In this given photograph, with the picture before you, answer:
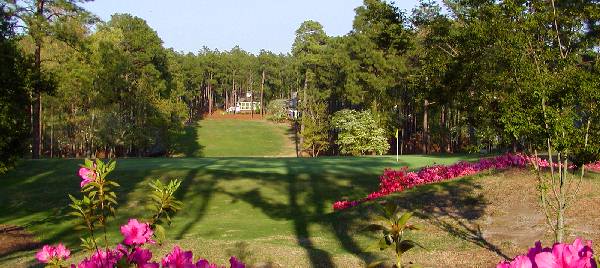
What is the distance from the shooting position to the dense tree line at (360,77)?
357 inches

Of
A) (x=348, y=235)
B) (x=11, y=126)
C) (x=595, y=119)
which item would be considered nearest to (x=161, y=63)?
(x=11, y=126)

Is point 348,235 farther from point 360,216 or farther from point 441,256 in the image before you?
point 441,256

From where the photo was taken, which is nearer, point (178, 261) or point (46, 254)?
point (178, 261)

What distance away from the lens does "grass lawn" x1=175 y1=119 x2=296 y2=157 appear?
6681 centimetres

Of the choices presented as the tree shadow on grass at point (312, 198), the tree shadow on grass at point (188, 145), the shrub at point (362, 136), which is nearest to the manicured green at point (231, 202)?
the tree shadow on grass at point (312, 198)

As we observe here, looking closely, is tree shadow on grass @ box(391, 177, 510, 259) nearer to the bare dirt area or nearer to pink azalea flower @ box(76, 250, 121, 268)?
the bare dirt area

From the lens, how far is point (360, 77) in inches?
2090

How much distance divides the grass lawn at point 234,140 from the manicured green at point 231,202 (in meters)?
37.4

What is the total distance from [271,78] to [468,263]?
104954 millimetres

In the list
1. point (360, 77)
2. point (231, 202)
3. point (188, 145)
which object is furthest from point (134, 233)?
point (188, 145)

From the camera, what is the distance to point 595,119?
29.1 ft

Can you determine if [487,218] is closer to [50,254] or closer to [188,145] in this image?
[50,254]

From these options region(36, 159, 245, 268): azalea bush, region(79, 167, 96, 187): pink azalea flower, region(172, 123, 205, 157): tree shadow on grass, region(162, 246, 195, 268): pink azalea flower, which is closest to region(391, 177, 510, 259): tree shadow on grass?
region(36, 159, 245, 268): azalea bush

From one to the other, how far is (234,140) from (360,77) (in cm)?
2749
